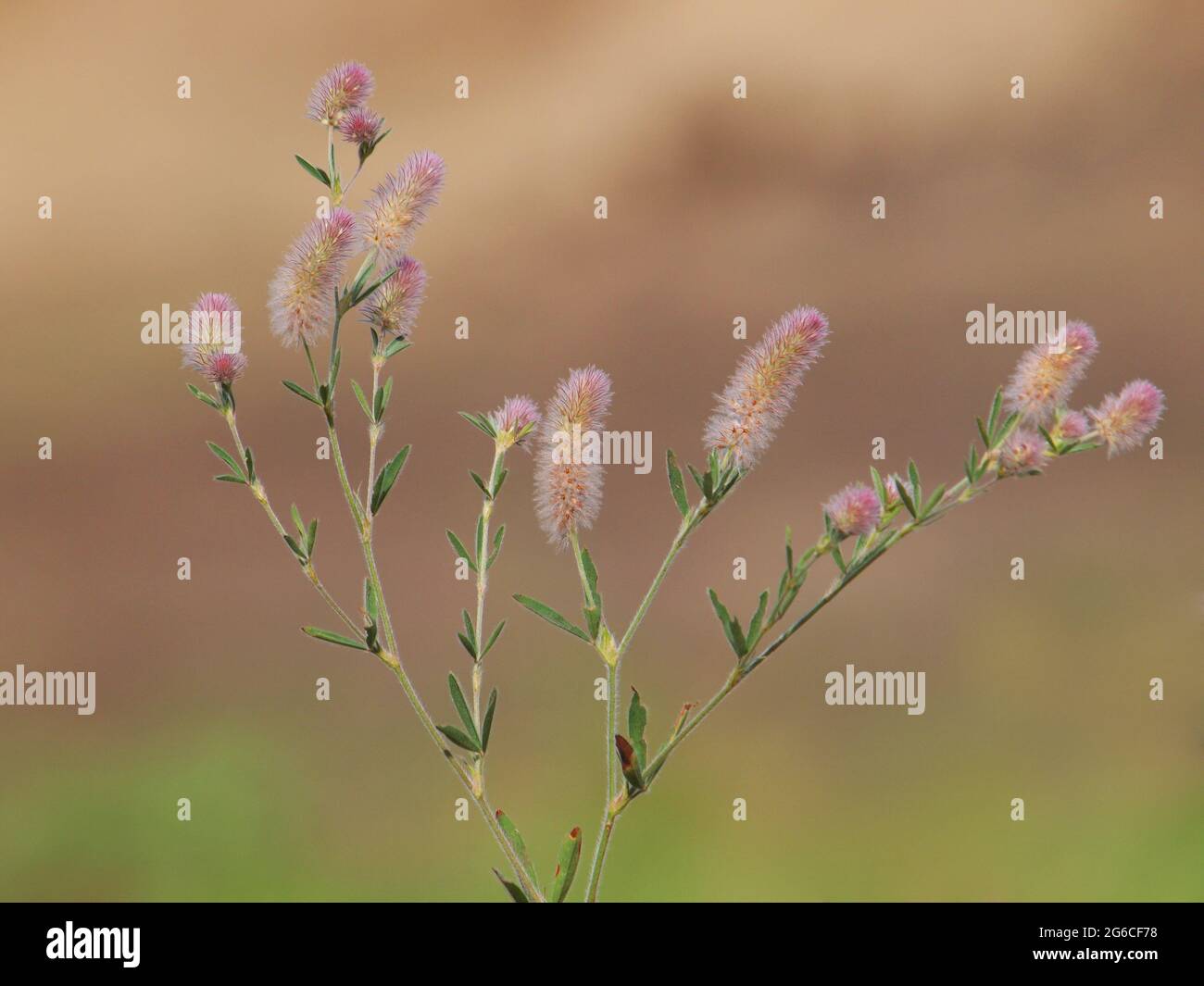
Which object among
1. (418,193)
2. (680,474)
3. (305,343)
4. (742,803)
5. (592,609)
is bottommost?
(742,803)

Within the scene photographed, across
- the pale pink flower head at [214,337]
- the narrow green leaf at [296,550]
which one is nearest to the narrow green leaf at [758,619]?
the narrow green leaf at [296,550]

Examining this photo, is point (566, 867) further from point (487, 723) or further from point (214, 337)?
point (214, 337)

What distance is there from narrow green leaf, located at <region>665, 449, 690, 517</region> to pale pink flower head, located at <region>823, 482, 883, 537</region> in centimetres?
13

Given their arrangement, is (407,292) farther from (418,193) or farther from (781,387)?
(781,387)

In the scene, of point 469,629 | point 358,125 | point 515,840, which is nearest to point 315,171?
point 358,125

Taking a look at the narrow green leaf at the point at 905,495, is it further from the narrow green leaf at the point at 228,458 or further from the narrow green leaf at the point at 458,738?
the narrow green leaf at the point at 228,458

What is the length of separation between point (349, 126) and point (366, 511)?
0.37 meters

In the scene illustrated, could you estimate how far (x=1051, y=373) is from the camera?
1.04m

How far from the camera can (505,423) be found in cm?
107

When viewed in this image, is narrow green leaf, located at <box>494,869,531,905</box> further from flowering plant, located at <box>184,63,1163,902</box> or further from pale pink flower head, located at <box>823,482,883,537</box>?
pale pink flower head, located at <box>823,482,883,537</box>

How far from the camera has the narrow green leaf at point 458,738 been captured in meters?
0.98

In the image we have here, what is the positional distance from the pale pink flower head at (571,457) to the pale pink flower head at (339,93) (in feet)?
1.10

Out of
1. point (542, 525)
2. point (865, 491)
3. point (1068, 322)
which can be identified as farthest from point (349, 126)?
point (1068, 322)

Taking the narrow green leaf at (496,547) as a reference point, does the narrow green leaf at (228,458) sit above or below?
above
